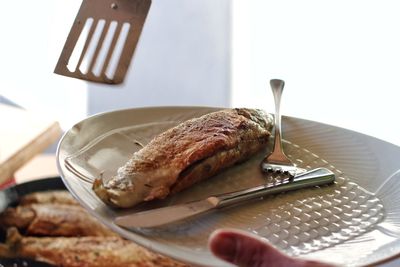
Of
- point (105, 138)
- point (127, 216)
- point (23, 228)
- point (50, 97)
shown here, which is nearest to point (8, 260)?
point (23, 228)

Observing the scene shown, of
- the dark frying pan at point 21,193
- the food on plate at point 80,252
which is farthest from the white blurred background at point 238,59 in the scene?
the food on plate at point 80,252

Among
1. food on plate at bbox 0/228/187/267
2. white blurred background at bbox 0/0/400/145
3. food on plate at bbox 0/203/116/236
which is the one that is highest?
white blurred background at bbox 0/0/400/145

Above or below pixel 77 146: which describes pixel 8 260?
below

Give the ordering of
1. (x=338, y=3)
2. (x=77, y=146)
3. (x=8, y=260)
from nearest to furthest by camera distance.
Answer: (x=77, y=146), (x=8, y=260), (x=338, y=3)

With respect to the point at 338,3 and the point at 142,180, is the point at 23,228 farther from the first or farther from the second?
the point at 338,3

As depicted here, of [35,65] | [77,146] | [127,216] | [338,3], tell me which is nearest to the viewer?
[127,216]

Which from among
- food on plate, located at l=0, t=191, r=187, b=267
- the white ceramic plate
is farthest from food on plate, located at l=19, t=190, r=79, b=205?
the white ceramic plate

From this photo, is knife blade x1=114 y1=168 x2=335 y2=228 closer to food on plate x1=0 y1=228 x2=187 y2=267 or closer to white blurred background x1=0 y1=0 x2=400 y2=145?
food on plate x1=0 y1=228 x2=187 y2=267

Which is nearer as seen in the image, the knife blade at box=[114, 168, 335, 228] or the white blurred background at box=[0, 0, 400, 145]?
the knife blade at box=[114, 168, 335, 228]

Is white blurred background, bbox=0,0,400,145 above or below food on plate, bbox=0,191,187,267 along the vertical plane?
above
